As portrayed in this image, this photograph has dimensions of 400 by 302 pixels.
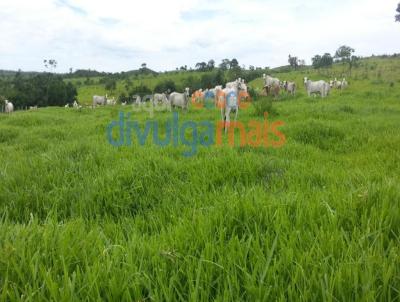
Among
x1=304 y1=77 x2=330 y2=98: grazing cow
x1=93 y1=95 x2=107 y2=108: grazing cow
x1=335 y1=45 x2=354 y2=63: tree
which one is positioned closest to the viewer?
x1=304 y1=77 x2=330 y2=98: grazing cow

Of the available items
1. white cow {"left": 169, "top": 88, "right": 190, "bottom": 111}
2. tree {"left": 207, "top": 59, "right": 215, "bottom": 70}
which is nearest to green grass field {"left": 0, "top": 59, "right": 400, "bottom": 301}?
white cow {"left": 169, "top": 88, "right": 190, "bottom": 111}

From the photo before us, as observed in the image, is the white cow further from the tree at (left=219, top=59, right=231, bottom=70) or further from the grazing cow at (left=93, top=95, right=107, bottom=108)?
the tree at (left=219, top=59, right=231, bottom=70)

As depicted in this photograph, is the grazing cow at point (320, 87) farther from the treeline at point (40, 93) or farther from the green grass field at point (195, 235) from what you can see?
the treeline at point (40, 93)

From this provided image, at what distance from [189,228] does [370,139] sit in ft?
17.7

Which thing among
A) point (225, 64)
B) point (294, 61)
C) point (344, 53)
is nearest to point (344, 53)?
point (344, 53)

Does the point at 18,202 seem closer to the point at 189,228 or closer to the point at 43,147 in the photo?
the point at 189,228

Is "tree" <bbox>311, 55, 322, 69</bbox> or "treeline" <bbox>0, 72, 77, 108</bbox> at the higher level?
"tree" <bbox>311, 55, 322, 69</bbox>

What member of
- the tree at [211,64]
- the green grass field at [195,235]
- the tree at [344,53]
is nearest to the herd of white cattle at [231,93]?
the green grass field at [195,235]

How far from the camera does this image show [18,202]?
115 inches

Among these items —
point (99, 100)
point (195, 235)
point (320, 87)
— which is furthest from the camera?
point (99, 100)

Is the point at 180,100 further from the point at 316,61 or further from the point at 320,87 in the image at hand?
the point at 316,61

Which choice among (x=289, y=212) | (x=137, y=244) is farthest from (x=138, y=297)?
(x=289, y=212)

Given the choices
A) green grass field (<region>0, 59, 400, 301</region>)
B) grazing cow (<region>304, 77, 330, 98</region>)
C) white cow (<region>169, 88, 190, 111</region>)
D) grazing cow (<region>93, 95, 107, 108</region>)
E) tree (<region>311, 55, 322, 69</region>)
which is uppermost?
tree (<region>311, 55, 322, 69</region>)

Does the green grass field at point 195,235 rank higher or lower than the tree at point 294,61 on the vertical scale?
lower
